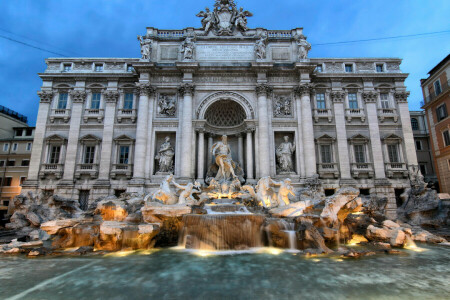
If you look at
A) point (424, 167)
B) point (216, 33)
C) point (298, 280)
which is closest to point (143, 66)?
point (216, 33)

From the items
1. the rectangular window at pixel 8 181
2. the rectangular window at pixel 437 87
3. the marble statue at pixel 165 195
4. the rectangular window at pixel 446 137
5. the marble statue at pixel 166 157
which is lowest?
the marble statue at pixel 165 195

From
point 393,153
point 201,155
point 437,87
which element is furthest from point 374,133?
point 201,155

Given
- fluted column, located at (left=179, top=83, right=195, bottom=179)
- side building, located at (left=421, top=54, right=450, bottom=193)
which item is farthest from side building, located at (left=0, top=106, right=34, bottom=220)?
side building, located at (left=421, top=54, right=450, bottom=193)

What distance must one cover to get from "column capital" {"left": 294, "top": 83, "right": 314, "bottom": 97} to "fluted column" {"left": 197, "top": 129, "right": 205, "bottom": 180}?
9.18 metres

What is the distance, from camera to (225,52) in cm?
2241

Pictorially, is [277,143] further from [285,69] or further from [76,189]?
[76,189]

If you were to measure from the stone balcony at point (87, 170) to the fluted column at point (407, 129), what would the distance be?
88.1 feet

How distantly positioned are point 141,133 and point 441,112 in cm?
2846

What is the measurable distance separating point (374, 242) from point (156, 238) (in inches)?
436

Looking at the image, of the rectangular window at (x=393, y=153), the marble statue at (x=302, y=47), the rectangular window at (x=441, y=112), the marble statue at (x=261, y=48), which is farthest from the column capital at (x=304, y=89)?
the rectangular window at (x=441, y=112)

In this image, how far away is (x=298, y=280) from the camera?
6969 mm

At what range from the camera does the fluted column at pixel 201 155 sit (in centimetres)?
2013

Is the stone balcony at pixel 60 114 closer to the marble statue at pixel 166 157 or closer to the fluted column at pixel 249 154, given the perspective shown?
the marble statue at pixel 166 157

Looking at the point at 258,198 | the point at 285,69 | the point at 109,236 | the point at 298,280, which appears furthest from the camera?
the point at 285,69
